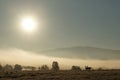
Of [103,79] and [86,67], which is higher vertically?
[86,67]

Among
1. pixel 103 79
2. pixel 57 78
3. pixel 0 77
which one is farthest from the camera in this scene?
pixel 0 77

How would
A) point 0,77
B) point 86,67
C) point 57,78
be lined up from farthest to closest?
point 86,67, point 0,77, point 57,78

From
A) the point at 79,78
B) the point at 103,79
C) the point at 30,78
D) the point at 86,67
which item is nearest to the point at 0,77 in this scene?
the point at 30,78

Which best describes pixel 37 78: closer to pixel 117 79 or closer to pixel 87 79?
pixel 87 79

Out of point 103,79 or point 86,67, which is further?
point 86,67

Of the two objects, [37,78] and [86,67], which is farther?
[86,67]

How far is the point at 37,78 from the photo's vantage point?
95.5m

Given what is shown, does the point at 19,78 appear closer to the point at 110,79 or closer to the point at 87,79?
the point at 87,79

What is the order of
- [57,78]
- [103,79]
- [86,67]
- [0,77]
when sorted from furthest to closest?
[86,67], [0,77], [57,78], [103,79]

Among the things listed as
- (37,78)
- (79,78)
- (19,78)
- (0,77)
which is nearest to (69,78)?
(79,78)

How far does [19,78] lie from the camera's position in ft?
320

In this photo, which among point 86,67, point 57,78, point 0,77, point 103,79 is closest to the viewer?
point 103,79

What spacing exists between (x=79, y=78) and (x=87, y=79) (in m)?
3.53

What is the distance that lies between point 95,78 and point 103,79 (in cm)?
315
